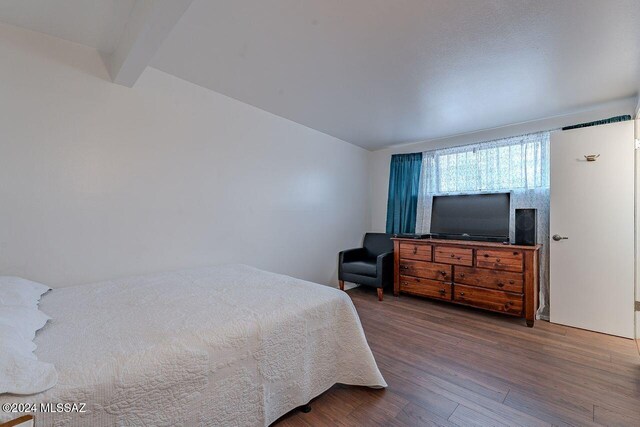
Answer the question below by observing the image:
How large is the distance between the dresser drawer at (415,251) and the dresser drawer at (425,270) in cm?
7

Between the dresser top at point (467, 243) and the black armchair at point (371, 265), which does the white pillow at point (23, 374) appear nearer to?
the black armchair at point (371, 265)

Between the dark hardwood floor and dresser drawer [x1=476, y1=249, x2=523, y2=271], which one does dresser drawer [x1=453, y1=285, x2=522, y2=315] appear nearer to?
the dark hardwood floor

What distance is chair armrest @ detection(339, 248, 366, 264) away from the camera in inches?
160

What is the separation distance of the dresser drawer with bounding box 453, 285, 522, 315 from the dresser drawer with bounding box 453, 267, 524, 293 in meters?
0.06

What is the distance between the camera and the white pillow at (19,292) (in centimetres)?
131

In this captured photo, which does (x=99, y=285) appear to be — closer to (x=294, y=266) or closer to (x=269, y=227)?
(x=269, y=227)

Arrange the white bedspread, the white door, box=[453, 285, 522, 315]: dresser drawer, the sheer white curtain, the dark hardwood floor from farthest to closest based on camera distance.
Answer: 1. the sheer white curtain
2. box=[453, 285, 522, 315]: dresser drawer
3. the white door
4. the dark hardwood floor
5. the white bedspread

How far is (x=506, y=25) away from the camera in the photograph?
1.67 meters

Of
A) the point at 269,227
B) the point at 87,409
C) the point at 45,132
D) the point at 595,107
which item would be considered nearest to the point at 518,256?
the point at 595,107

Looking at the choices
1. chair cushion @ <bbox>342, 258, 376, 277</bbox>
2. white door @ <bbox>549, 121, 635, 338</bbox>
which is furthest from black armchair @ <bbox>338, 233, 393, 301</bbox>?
white door @ <bbox>549, 121, 635, 338</bbox>

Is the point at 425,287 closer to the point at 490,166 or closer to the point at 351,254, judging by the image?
the point at 351,254

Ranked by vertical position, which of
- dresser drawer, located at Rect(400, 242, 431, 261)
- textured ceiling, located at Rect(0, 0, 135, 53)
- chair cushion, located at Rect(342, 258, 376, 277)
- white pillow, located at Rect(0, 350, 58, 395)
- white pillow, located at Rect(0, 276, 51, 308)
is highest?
textured ceiling, located at Rect(0, 0, 135, 53)

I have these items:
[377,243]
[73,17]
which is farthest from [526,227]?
[73,17]

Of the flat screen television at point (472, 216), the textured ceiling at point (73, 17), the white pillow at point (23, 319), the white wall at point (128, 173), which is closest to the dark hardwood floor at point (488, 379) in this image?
the flat screen television at point (472, 216)
